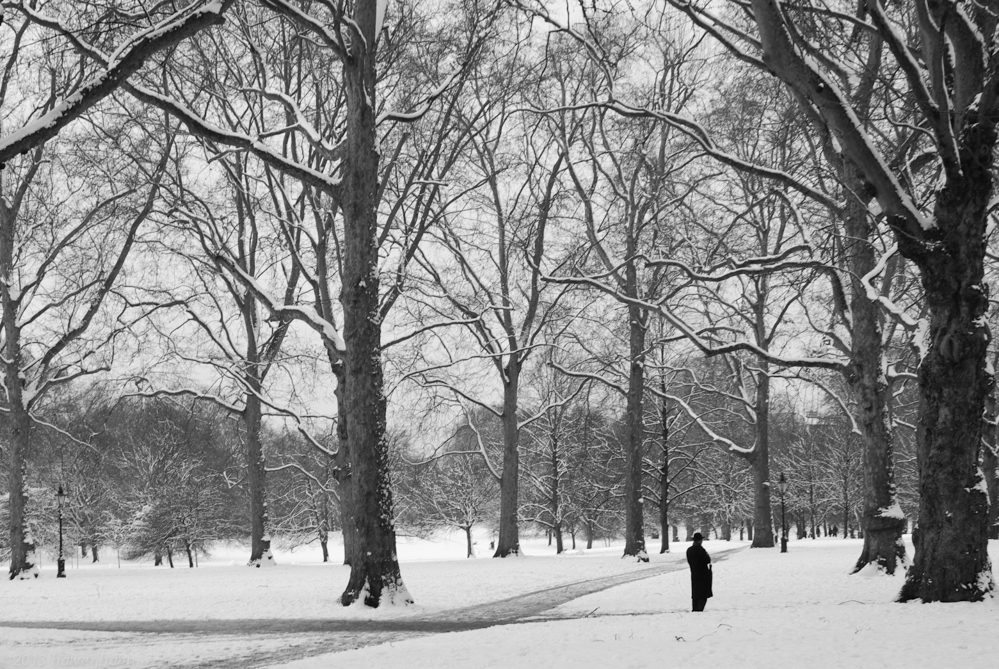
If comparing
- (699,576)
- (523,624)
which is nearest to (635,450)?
Result: (699,576)

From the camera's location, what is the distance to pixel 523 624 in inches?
369

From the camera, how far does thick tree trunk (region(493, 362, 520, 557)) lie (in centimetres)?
2577

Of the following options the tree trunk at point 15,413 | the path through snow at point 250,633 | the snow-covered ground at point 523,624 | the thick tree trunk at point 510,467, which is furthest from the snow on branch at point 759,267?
the tree trunk at point 15,413

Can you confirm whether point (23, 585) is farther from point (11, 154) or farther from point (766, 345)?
point (766, 345)

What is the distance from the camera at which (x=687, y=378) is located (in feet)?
112

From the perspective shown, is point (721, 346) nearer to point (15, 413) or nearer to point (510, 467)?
point (510, 467)

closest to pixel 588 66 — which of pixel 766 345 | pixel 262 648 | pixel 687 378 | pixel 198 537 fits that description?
pixel 766 345

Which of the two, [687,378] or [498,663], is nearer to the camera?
[498,663]

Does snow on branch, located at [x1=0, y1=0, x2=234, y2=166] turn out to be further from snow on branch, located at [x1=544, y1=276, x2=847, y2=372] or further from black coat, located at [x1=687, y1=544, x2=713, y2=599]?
black coat, located at [x1=687, y1=544, x2=713, y2=599]

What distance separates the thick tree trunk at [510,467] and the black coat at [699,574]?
14785 mm

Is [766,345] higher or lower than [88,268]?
lower

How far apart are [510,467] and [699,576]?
14902mm

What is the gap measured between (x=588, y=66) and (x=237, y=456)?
134 feet

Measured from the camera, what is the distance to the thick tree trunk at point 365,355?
12.7 metres
